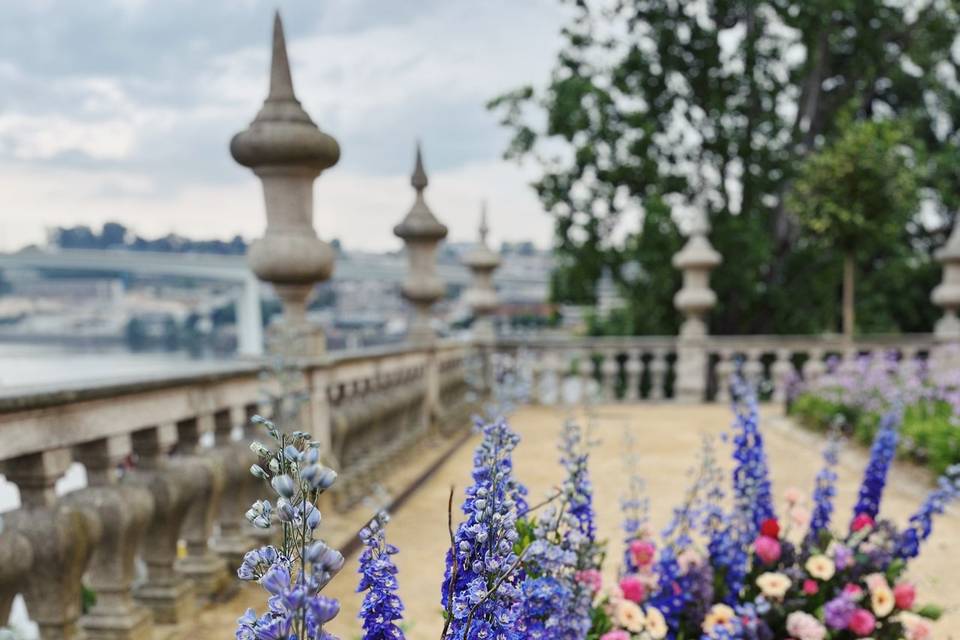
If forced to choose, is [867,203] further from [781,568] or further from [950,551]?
[781,568]

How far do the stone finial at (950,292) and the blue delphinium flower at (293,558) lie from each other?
40.2 feet

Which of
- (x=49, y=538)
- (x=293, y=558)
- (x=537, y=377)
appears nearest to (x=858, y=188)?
(x=537, y=377)

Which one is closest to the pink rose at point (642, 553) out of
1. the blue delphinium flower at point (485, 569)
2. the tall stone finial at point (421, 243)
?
the blue delphinium flower at point (485, 569)

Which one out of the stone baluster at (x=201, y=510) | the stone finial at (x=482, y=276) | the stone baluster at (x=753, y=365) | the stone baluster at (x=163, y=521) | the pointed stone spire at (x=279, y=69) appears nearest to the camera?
the stone baluster at (x=163, y=521)

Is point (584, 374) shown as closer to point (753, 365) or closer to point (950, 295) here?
point (753, 365)

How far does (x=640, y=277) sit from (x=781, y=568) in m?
11.2

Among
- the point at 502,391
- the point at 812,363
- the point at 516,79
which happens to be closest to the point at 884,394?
the point at 812,363

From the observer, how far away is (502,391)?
5199mm

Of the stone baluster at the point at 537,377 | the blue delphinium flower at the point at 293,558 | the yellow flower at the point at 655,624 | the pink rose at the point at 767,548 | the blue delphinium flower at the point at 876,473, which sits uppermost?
the blue delphinium flower at the point at 293,558

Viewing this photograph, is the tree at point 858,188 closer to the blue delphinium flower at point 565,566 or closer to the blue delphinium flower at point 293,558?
the blue delphinium flower at point 565,566

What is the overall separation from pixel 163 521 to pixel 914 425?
5797mm

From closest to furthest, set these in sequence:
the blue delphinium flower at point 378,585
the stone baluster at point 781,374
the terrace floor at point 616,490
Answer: the blue delphinium flower at point 378,585 < the terrace floor at point 616,490 < the stone baluster at point 781,374

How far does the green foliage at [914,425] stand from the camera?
17.6ft

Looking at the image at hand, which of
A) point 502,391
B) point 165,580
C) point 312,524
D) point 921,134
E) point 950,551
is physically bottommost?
point 950,551
